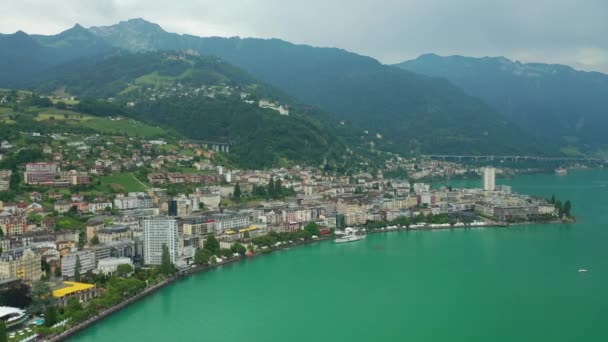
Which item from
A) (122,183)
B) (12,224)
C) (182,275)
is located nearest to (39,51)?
(122,183)

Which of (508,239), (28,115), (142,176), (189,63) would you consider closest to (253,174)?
(142,176)

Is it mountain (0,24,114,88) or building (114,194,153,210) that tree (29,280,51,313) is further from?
mountain (0,24,114,88)

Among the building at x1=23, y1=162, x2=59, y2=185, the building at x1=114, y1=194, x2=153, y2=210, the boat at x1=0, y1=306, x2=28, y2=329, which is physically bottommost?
the boat at x1=0, y1=306, x2=28, y2=329

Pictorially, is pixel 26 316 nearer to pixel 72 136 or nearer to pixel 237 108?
pixel 72 136

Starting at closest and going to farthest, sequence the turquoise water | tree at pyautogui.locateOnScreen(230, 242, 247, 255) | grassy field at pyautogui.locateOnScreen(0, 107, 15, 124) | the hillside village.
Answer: the turquoise water, the hillside village, tree at pyautogui.locateOnScreen(230, 242, 247, 255), grassy field at pyautogui.locateOnScreen(0, 107, 15, 124)

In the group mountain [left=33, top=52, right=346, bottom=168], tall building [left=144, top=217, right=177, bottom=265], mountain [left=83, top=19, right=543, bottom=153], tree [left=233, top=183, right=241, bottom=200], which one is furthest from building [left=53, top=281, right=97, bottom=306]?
mountain [left=83, top=19, right=543, bottom=153]

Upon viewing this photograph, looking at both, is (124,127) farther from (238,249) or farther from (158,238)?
(158,238)
